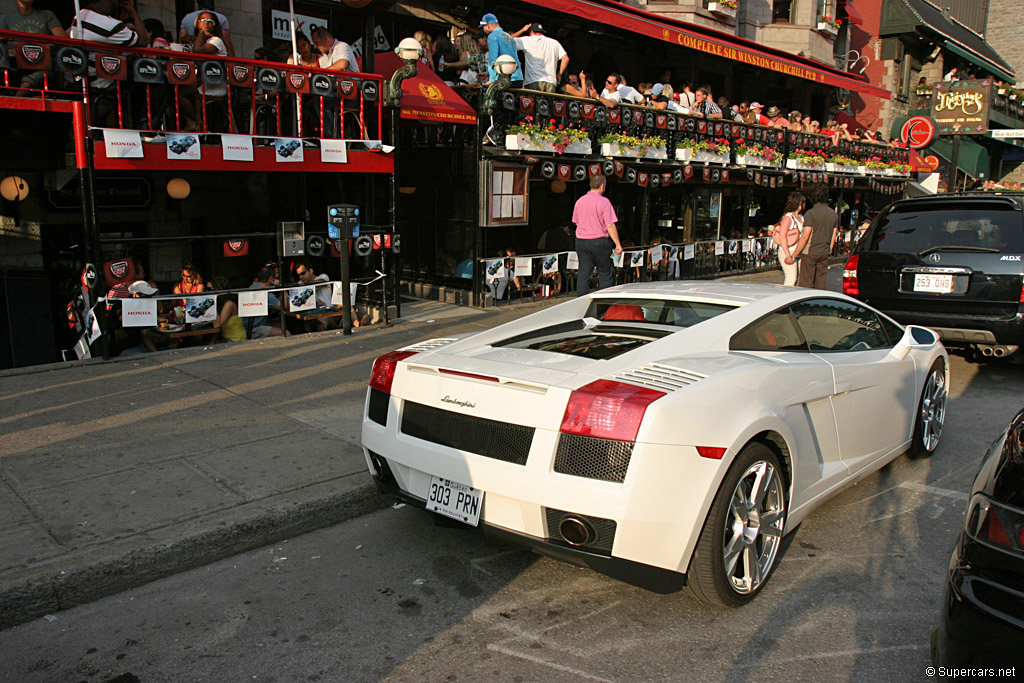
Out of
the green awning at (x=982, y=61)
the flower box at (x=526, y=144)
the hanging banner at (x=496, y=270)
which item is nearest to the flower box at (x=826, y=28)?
the green awning at (x=982, y=61)

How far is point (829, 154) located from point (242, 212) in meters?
15.0

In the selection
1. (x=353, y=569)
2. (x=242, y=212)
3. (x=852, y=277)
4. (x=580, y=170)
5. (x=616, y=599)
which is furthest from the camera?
(x=580, y=170)

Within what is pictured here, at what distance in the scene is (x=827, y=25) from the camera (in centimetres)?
2412

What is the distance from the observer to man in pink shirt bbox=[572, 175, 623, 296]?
966cm

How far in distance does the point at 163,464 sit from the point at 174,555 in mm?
1252

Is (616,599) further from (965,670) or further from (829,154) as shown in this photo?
(829,154)

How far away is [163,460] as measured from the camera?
518 cm

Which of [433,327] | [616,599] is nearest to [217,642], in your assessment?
[616,599]

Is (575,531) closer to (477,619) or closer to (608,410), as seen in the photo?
(608,410)

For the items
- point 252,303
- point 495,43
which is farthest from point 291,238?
point 495,43

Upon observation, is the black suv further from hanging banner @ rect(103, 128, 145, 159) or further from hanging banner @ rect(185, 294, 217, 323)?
hanging banner @ rect(103, 128, 145, 159)

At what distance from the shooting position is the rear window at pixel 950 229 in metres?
7.58

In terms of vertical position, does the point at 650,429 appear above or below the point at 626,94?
below

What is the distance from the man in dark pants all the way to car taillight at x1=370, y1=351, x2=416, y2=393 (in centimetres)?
763
